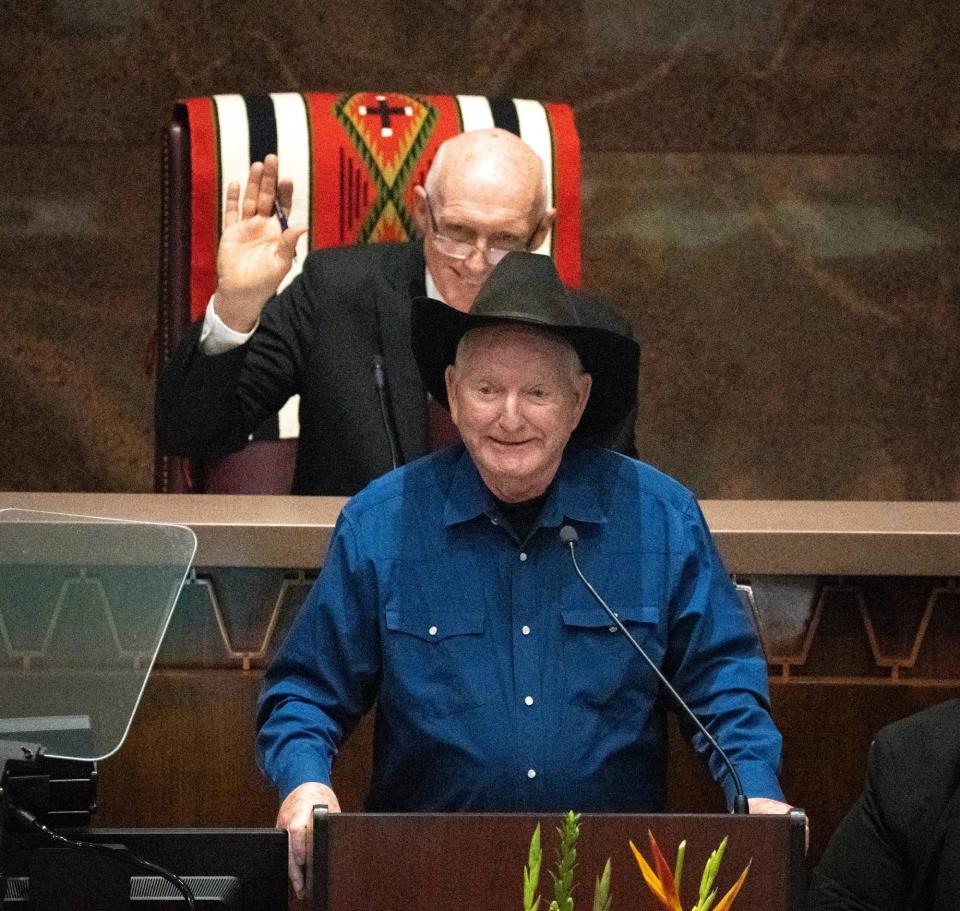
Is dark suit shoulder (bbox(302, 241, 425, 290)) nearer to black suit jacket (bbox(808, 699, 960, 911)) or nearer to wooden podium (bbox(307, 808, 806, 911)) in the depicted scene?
black suit jacket (bbox(808, 699, 960, 911))

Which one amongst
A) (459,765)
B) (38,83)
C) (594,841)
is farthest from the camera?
(38,83)

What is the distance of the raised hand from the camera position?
298 centimetres

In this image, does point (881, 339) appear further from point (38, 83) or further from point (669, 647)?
point (669, 647)

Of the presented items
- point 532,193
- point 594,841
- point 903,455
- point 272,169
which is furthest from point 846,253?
point 594,841

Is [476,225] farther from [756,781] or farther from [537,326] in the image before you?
[756,781]

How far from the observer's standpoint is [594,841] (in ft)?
5.39

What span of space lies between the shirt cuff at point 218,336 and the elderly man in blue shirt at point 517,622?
814mm

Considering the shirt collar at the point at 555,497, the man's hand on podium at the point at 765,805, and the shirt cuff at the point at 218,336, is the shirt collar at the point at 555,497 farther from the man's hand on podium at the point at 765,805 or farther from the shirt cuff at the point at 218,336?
the shirt cuff at the point at 218,336

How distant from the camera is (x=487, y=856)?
165 centimetres

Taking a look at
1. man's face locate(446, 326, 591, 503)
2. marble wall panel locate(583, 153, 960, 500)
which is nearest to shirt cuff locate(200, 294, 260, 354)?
man's face locate(446, 326, 591, 503)

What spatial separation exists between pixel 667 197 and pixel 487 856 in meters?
3.08

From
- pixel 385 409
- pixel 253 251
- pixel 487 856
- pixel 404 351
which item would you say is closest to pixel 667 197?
pixel 404 351

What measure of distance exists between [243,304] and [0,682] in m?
1.42

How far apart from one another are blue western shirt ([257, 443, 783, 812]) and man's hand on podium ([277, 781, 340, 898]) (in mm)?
126
